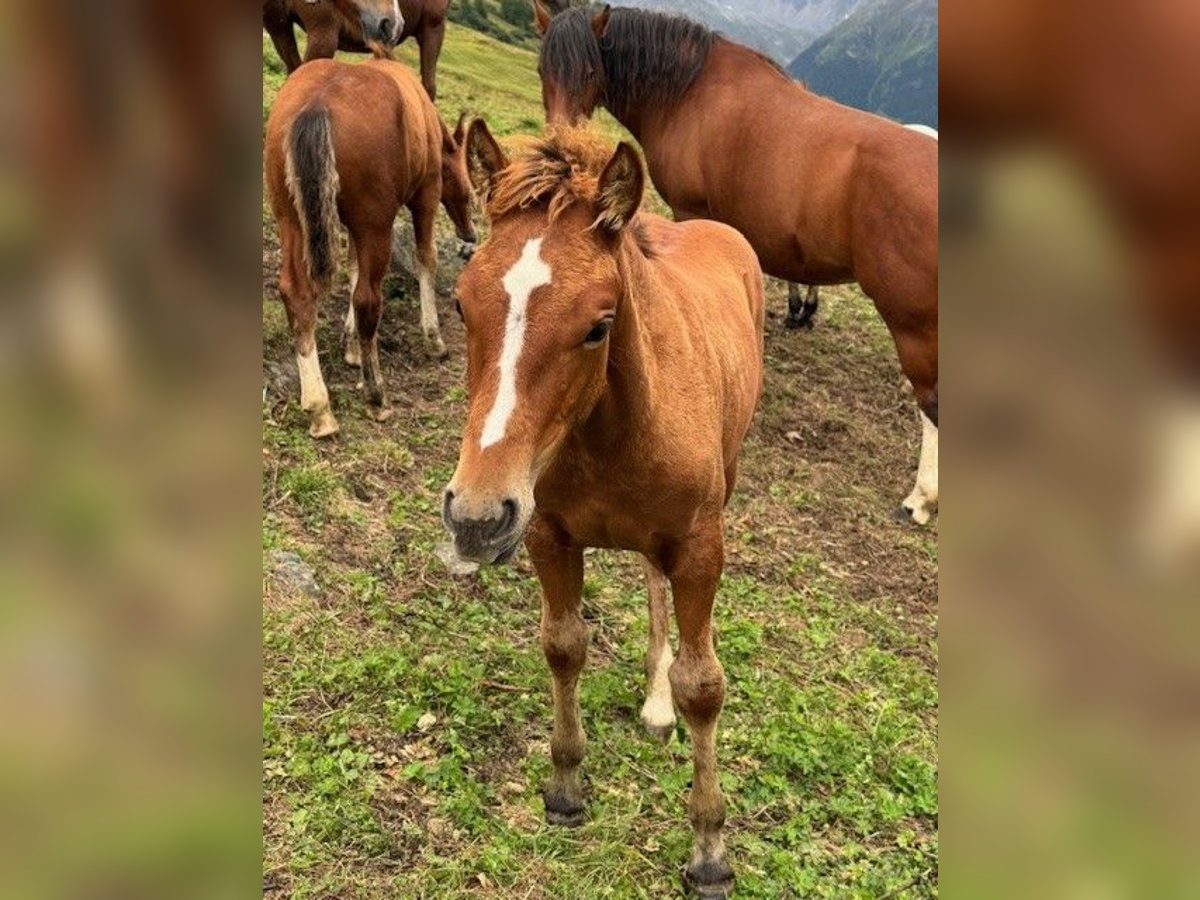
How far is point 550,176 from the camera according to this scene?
2105 mm

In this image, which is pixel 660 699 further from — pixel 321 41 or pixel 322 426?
pixel 321 41

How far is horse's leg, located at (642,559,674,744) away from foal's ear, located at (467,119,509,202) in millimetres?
1731

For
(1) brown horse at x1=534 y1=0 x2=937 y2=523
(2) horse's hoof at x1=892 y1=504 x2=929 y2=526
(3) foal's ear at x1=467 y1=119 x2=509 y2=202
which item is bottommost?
(2) horse's hoof at x1=892 y1=504 x2=929 y2=526

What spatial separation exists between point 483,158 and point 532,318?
0.62 metres

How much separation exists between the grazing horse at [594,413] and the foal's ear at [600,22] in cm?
365

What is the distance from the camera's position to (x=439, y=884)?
2770 mm

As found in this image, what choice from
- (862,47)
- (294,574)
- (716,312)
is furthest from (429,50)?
(862,47)

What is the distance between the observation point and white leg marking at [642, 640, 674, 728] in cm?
350

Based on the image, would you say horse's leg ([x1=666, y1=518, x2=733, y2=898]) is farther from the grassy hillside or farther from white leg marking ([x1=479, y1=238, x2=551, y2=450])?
white leg marking ([x1=479, y1=238, x2=551, y2=450])

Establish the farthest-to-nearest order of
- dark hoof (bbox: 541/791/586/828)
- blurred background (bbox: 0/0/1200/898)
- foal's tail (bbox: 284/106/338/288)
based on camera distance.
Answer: foal's tail (bbox: 284/106/338/288) → dark hoof (bbox: 541/791/586/828) → blurred background (bbox: 0/0/1200/898)

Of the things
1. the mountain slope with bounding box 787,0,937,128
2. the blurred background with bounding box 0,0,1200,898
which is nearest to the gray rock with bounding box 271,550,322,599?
the blurred background with bounding box 0,0,1200,898

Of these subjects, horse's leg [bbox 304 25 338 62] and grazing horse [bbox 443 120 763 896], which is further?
horse's leg [bbox 304 25 338 62]
